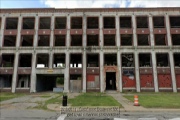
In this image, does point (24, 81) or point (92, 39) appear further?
point (92, 39)

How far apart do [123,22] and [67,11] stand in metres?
13.4

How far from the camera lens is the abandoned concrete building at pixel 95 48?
30.6 meters

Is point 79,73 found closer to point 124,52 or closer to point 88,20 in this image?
point 124,52

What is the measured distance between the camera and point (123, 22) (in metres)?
35.6

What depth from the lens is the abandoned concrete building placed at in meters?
30.6

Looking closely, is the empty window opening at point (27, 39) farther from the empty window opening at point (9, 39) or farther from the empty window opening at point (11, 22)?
the empty window opening at point (11, 22)

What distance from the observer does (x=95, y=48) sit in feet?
104

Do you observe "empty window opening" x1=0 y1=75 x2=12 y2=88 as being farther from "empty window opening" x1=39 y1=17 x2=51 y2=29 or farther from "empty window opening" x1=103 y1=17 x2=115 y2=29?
"empty window opening" x1=103 y1=17 x2=115 y2=29

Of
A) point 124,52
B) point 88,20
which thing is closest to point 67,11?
point 88,20

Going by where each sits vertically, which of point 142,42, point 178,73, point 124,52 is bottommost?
point 178,73

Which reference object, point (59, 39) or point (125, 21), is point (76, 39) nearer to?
point (59, 39)

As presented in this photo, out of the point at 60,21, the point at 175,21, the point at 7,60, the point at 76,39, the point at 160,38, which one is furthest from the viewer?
the point at 7,60

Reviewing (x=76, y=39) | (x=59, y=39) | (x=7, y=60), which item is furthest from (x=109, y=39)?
(x=7, y=60)

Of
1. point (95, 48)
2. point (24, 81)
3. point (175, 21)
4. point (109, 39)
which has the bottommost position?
point (24, 81)
